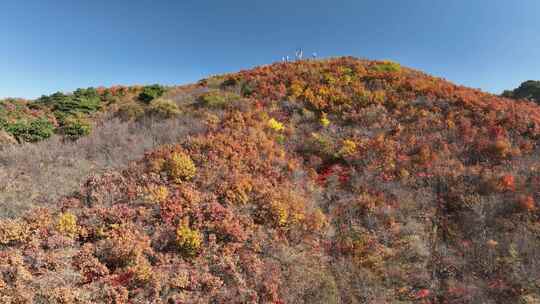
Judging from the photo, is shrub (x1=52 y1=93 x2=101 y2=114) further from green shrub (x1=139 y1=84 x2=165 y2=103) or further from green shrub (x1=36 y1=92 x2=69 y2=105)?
green shrub (x1=139 y1=84 x2=165 y2=103)

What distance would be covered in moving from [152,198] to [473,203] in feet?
31.5

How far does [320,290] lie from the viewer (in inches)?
263

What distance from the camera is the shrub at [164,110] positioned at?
1474cm

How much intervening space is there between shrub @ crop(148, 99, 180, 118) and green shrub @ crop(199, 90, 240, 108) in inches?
66.5

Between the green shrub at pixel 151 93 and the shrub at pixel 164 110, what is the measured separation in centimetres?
337

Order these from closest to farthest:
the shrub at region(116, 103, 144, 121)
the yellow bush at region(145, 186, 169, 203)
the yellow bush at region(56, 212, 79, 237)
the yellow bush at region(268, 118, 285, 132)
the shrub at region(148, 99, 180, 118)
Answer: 1. the yellow bush at region(56, 212, 79, 237)
2. the yellow bush at region(145, 186, 169, 203)
3. the yellow bush at region(268, 118, 285, 132)
4. the shrub at region(148, 99, 180, 118)
5. the shrub at region(116, 103, 144, 121)

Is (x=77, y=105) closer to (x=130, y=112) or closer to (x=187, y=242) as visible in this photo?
(x=130, y=112)

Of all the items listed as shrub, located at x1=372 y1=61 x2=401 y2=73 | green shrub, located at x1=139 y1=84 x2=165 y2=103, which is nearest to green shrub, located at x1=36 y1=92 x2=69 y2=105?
green shrub, located at x1=139 y1=84 x2=165 y2=103

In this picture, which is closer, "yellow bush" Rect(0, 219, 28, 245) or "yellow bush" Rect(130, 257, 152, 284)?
"yellow bush" Rect(130, 257, 152, 284)

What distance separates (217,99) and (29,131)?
8.27 meters

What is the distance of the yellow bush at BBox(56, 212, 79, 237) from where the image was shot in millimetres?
6699

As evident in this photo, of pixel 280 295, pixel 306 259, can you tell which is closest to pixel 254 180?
pixel 306 259

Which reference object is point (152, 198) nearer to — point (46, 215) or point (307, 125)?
point (46, 215)

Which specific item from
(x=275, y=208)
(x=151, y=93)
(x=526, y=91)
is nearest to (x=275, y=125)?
(x=275, y=208)
